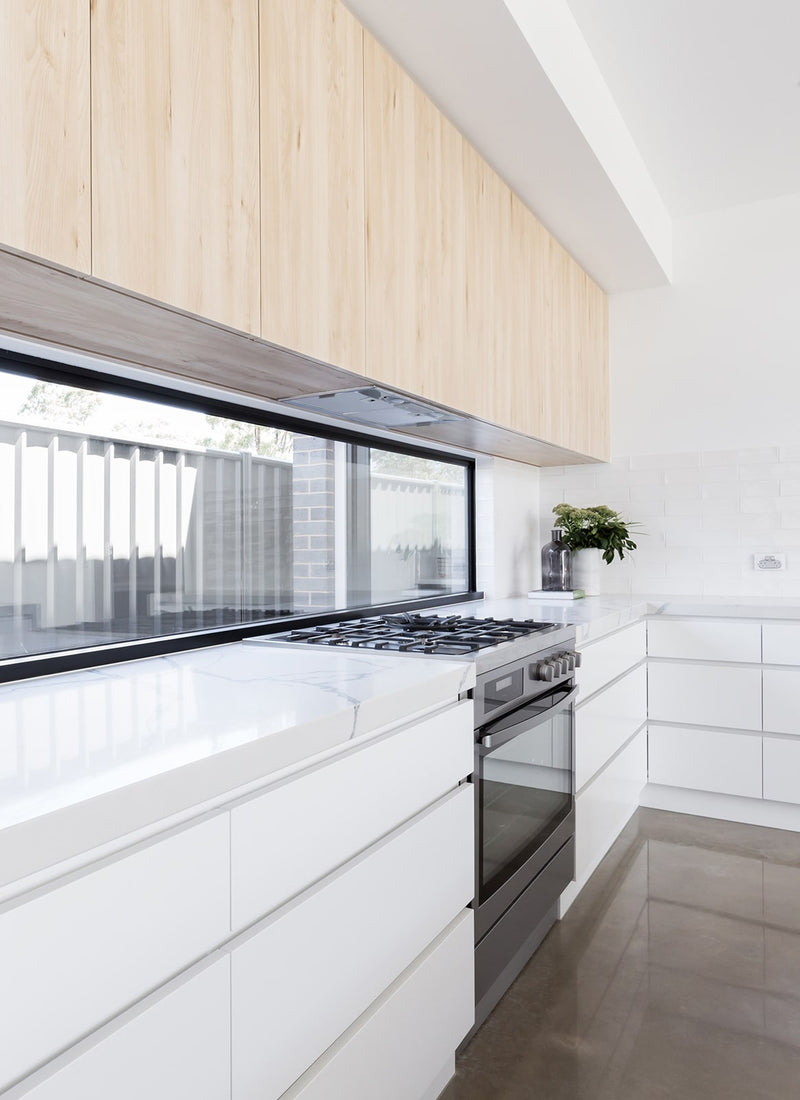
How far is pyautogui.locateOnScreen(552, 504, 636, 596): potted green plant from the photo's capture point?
12.2 ft

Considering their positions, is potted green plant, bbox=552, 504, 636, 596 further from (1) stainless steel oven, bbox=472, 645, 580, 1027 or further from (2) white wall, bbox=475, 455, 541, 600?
(1) stainless steel oven, bbox=472, 645, 580, 1027

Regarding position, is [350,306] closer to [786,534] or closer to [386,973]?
[386,973]

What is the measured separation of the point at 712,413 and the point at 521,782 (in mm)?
2519

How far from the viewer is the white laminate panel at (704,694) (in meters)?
3.23

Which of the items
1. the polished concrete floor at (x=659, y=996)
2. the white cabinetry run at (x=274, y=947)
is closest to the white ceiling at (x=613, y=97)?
the white cabinetry run at (x=274, y=947)

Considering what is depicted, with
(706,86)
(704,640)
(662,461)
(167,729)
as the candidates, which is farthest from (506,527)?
(167,729)

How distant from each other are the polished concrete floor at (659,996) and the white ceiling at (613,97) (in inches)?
96.0

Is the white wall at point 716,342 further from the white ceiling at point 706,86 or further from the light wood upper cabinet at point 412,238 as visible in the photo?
the light wood upper cabinet at point 412,238

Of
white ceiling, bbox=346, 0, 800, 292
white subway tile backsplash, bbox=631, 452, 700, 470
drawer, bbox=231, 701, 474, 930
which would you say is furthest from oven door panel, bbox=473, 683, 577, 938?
white subway tile backsplash, bbox=631, 452, 700, 470

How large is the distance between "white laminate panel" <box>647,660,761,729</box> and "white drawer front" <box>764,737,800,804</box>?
0.11 metres

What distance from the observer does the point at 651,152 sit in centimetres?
318

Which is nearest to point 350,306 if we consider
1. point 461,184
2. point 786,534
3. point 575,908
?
point 461,184

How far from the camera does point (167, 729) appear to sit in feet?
3.75

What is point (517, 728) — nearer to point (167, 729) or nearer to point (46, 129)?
point (167, 729)
